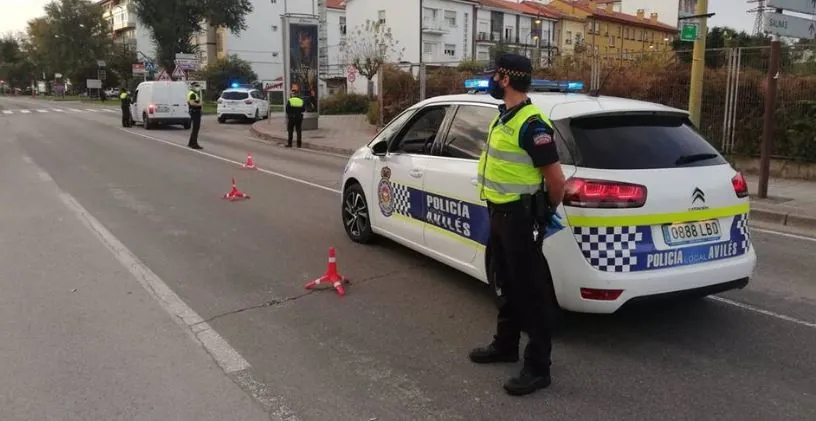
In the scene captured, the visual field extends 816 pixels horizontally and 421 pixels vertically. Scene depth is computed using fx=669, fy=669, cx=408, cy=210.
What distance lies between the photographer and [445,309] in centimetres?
511

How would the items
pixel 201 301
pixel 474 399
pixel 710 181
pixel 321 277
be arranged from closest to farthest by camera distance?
pixel 474 399 < pixel 710 181 < pixel 201 301 < pixel 321 277

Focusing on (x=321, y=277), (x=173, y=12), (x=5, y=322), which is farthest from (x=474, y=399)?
(x=173, y=12)

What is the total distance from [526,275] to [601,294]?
71 cm

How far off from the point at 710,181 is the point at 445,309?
208 cm

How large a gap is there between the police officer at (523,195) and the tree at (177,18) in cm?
5189

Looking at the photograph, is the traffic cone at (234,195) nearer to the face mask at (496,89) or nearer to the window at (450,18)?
the face mask at (496,89)

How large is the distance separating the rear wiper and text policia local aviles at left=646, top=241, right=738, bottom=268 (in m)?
0.58

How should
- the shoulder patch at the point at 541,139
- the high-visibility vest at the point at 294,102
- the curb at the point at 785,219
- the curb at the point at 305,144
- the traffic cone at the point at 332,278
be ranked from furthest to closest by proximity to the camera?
the high-visibility vest at the point at 294,102 → the curb at the point at 305,144 → the curb at the point at 785,219 → the traffic cone at the point at 332,278 → the shoulder patch at the point at 541,139

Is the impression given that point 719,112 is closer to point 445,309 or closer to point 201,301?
point 445,309

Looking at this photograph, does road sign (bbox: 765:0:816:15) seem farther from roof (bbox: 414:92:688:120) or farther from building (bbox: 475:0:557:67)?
building (bbox: 475:0:557:67)

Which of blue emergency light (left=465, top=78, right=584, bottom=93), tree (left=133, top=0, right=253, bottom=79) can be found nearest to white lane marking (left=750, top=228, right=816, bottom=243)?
blue emergency light (left=465, top=78, right=584, bottom=93)

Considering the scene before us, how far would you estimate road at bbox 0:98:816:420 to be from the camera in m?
3.60

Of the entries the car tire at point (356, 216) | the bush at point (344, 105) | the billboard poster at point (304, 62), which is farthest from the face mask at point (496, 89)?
the bush at point (344, 105)

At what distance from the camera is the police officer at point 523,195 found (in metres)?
3.53
